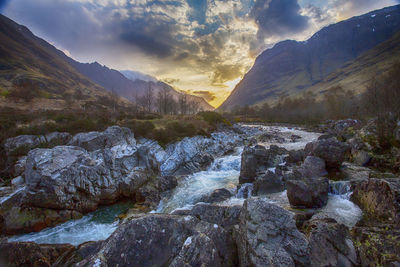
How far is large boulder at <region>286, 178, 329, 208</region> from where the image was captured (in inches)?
412

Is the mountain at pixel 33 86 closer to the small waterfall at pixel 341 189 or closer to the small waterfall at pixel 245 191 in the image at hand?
the small waterfall at pixel 245 191

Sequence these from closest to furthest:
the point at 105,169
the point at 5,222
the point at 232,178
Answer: the point at 5,222
the point at 105,169
the point at 232,178

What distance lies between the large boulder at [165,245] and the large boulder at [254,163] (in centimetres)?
1223

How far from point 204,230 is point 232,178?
14064 millimetres

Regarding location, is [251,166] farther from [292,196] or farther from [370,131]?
[370,131]

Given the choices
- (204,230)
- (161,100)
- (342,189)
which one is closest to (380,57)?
(161,100)

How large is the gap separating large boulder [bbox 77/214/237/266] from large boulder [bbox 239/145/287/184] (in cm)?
1223

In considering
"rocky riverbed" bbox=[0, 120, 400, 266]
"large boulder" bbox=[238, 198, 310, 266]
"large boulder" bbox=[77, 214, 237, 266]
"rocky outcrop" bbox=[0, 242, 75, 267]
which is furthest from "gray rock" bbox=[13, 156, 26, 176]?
"large boulder" bbox=[238, 198, 310, 266]

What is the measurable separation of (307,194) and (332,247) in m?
6.53

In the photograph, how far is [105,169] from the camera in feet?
44.4

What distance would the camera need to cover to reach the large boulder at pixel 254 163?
16188mm

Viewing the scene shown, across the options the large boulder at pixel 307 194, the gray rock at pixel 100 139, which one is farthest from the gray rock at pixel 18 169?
the large boulder at pixel 307 194

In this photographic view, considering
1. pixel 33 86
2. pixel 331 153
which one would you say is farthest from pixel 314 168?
pixel 33 86

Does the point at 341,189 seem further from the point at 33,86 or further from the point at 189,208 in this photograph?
the point at 33,86
